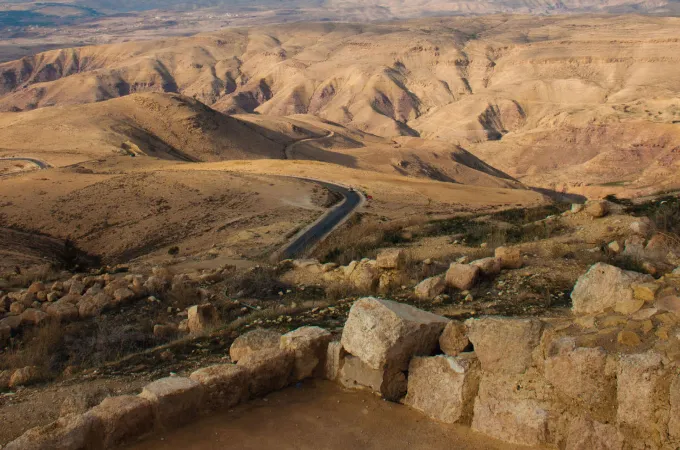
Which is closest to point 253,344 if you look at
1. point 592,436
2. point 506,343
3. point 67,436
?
point 67,436

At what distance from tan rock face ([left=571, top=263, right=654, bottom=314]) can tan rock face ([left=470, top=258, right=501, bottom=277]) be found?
3.00 metres

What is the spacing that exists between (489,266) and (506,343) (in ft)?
17.9

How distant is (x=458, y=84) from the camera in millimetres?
129750

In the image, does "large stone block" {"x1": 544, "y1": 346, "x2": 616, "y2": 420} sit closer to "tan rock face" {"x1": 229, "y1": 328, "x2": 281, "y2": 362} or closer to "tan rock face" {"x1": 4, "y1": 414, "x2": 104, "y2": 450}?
"tan rock face" {"x1": 229, "y1": 328, "x2": 281, "y2": 362}

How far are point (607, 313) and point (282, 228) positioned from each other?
1913cm

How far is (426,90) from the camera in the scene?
128125mm

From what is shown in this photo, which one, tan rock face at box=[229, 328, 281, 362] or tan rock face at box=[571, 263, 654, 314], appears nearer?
tan rock face at box=[571, 263, 654, 314]

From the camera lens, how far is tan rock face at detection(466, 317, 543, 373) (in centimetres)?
557

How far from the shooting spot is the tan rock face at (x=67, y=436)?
4.91m

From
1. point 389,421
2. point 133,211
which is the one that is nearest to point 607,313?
point 389,421

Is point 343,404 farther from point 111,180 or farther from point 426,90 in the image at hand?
point 426,90

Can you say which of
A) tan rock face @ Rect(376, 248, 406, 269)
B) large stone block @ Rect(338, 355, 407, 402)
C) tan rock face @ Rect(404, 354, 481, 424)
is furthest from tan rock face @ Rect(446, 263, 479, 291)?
A: tan rock face @ Rect(404, 354, 481, 424)

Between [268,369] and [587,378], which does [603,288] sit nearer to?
[587,378]

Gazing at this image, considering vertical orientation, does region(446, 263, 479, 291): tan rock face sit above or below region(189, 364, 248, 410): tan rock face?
below
